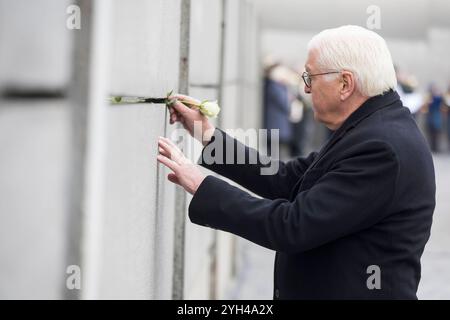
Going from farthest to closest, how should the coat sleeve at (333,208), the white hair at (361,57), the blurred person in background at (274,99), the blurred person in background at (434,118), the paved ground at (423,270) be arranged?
the blurred person in background at (434,118) → the blurred person in background at (274,99) → the paved ground at (423,270) → the white hair at (361,57) → the coat sleeve at (333,208)

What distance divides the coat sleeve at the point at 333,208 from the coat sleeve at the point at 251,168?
2.34 feet

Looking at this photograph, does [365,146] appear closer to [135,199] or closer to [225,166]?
[135,199]

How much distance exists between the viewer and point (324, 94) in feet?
8.61

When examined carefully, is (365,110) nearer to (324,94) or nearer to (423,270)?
(324,94)

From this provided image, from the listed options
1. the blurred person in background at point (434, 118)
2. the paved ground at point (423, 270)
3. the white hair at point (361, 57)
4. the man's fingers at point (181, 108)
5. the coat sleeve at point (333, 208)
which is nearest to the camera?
the coat sleeve at point (333, 208)

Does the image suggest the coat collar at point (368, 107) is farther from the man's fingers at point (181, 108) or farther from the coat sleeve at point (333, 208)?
the man's fingers at point (181, 108)

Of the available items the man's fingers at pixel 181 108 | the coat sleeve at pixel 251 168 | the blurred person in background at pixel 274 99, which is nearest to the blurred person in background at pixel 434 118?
the blurred person in background at pixel 274 99

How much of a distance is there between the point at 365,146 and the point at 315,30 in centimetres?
2119

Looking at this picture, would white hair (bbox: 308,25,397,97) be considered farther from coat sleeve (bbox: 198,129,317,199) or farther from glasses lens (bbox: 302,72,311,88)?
coat sleeve (bbox: 198,129,317,199)

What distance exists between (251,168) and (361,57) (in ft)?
2.68

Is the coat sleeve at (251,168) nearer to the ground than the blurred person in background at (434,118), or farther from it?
nearer to the ground

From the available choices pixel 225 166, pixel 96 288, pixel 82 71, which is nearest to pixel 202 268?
pixel 225 166

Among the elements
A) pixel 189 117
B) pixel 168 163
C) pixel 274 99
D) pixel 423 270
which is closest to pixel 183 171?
pixel 168 163

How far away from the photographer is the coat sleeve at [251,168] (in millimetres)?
3186
